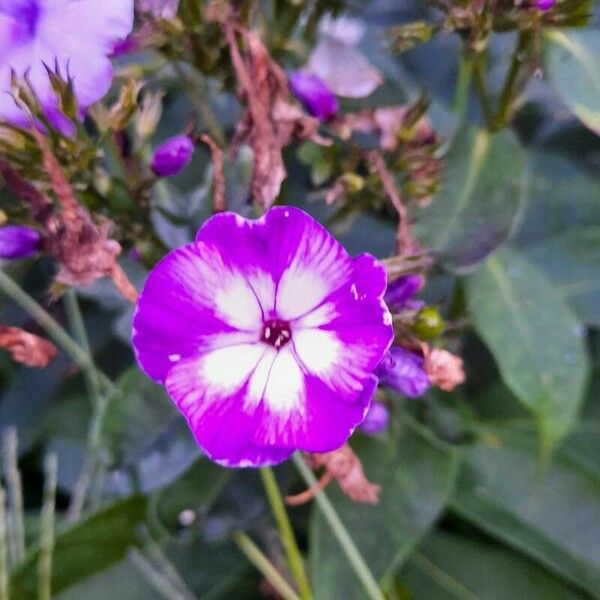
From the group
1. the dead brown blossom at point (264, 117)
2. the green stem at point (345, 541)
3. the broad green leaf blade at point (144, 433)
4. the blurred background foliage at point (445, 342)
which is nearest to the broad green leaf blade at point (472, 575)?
the blurred background foliage at point (445, 342)

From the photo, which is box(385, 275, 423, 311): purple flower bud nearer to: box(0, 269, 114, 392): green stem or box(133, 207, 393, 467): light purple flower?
box(133, 207, 393, 467): light purple flower

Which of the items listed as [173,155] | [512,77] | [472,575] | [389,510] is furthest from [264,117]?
[472,575]

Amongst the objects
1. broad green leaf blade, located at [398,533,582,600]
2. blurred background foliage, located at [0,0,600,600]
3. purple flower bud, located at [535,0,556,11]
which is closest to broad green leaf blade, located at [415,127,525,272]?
blurred background foliage, located at [0,0,600,600]

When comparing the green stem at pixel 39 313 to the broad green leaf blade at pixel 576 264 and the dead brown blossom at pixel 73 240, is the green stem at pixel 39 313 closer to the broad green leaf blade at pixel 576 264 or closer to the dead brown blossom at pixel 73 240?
the dead brown blossom at pixel 73 240

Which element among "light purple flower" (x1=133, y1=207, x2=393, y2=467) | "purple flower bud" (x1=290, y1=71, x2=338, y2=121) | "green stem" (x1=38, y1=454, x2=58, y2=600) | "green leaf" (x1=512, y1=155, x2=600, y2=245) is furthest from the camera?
"green leaf" (x1=512, y1=155, x2=600, y2=245)

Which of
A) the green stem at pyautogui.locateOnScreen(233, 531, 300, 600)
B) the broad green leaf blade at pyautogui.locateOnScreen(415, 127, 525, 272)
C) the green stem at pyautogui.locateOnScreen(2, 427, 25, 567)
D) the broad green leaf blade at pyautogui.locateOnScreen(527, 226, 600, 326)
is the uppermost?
the broad green leaf blade at pyautogui.locateOnScreen(415, 127, 525, 272)

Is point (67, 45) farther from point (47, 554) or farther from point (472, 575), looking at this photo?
point (472, 575)

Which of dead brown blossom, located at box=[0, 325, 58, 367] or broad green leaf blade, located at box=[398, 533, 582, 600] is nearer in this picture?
dead brown blossom, located at box=[0, 325, 58, 367]
